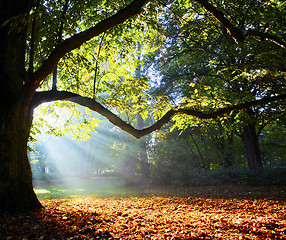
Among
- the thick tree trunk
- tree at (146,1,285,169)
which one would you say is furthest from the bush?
the thick tree trunk

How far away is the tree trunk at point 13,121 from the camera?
4375 mm

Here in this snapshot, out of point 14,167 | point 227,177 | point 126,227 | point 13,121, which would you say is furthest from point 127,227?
point 227,177

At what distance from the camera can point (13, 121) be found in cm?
459

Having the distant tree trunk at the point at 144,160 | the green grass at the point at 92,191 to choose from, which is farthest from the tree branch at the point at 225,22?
the distant tree trunk at the point at 144,160

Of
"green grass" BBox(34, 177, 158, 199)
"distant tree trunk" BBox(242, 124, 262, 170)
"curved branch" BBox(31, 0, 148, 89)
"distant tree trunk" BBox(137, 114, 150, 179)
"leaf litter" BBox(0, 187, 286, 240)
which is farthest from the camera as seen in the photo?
"distant tree trunk" BBox(137, 114, 150, 179)

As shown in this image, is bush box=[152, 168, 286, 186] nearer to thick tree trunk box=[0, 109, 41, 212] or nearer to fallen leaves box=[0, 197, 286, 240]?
fallen leaves box=[0, 197, 286, 240]

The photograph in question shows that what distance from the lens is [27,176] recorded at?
4.73m

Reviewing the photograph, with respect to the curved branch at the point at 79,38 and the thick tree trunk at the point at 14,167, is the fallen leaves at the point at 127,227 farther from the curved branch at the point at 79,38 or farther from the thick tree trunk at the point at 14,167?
the curved branch at the point at 79,38

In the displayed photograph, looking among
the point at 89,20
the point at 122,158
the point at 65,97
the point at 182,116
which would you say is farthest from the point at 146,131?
the point at 122,158

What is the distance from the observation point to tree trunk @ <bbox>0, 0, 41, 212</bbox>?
14.4 feet

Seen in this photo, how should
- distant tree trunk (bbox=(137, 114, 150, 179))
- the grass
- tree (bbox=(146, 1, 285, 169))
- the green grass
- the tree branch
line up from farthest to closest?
distant tree trunk (bbox=(137, 114, 150, 179))
the green grass
the grass
tree (bbox=(146, 1, 285, 169))
the tree branch

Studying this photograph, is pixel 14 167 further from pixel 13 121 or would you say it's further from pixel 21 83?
pixel 21 83

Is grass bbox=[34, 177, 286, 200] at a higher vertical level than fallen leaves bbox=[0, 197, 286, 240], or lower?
lower

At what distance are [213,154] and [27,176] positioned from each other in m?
21.9
